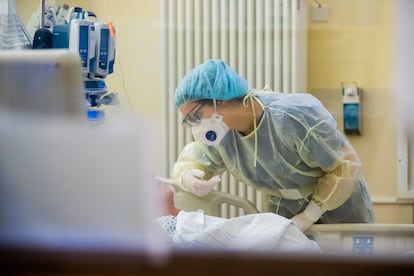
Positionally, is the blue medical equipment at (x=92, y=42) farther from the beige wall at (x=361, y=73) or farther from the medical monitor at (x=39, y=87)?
the beige wall at (x=361, y=73)

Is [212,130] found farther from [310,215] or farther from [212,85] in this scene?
[310,215]

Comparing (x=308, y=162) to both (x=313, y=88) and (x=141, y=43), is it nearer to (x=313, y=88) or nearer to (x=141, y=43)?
(x=313, y=88)

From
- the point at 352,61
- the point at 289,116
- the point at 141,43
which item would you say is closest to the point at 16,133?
the point at 289,116

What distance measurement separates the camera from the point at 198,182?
1.48m

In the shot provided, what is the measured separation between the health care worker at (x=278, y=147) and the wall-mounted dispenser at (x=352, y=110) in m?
0.36

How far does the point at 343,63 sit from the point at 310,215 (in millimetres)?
682

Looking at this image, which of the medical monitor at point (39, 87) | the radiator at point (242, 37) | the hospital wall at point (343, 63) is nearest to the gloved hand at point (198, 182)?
the hospital wall at point (343, 63)

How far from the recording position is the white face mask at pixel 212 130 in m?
1.40

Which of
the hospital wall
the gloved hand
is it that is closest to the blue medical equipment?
the hospital wall

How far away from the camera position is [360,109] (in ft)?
6.22

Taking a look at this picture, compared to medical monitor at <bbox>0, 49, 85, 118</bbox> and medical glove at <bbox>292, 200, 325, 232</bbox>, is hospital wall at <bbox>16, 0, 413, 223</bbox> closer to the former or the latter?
medical glove at <bbox>292, 200, 325, 232</bbox>

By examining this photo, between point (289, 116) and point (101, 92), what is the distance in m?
0.44

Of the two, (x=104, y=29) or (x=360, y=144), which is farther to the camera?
(x=360, y=144)

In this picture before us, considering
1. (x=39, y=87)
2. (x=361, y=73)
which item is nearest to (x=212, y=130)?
(x=361, y=73)
